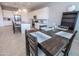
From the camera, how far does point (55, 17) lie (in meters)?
2.18

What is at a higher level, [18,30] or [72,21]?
[72,21]

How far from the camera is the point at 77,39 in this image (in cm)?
161

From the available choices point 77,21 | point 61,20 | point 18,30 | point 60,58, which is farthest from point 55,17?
point 18,30

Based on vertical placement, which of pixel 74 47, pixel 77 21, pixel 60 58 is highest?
pixel 77 21

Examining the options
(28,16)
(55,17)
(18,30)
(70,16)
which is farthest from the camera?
(28,16)

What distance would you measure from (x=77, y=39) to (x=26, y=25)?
250cm

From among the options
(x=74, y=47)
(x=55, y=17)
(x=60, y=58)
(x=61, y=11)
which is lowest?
(x=74, y=47)

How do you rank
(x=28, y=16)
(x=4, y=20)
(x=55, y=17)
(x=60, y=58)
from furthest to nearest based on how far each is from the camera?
(x=28, y=16)
(x=55, y=17)
(x=4, y=20)
(x=60, y=58)

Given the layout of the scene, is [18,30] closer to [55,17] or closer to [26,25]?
[26,25]

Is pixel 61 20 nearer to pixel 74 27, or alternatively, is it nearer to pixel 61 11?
pixel 61 11

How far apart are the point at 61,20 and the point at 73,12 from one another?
45cm

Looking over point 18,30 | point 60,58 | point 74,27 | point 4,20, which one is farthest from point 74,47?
point 18,30

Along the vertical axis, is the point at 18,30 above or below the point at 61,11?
below

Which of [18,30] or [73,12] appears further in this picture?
[18,30]
